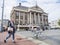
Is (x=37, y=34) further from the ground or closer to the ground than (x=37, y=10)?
closer to the ground

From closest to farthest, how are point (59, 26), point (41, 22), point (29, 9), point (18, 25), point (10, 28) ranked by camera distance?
1. point (10, 28)
2. point (41, 22)
3. point (18, 25)
4. point (29, 9)
5. point (59, 26)

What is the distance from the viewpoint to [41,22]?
59781 millimetres

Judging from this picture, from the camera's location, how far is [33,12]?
8062 centimetres

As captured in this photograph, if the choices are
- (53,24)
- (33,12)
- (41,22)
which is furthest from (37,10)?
(53,24)

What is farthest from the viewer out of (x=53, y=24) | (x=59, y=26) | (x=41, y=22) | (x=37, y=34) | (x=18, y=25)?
(x=53, y=24)

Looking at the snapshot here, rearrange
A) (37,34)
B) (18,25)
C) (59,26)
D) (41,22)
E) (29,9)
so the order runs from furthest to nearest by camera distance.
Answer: (59,26) → (29,9) → (18,25) → (41,22) → (37,34)

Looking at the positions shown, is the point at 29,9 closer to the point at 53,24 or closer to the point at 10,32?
the point at 53,24

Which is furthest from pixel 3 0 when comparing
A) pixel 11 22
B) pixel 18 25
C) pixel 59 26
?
pixel 59 26

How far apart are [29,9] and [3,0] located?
65646mm

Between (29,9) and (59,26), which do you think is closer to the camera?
(29,9)

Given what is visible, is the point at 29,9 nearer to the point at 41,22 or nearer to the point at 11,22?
the point at 41,22

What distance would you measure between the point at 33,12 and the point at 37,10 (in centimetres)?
342

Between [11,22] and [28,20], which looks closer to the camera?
[11,22]

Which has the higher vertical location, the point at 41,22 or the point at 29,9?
the point at 29,9
